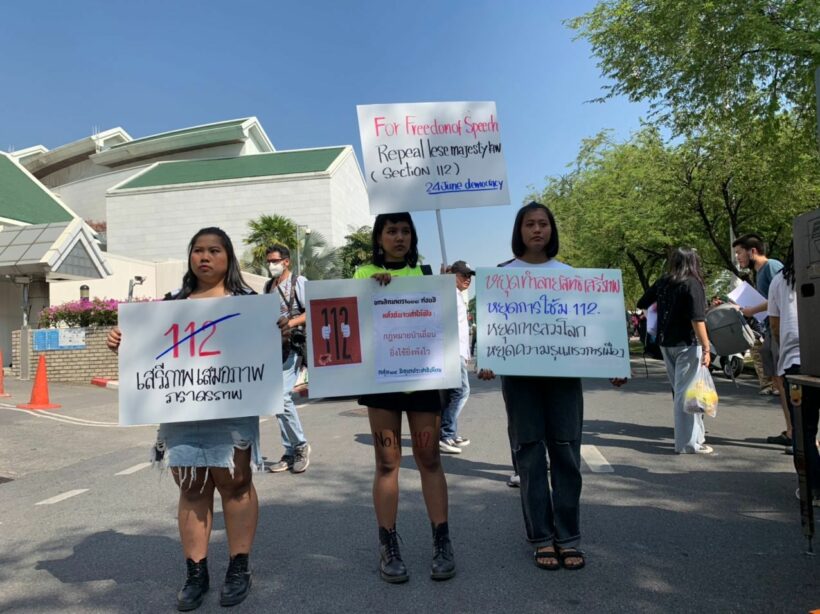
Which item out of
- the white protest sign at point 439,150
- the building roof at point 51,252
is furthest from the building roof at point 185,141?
the white protest sign at point 439,150

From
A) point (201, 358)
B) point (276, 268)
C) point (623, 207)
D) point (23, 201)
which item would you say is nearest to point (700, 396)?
point (276, 268)

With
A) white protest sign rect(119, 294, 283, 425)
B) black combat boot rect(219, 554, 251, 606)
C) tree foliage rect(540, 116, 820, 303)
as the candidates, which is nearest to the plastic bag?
white protest sign rect(119, 294, 283, 425)

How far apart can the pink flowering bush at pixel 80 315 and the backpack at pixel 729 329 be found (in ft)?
47.8

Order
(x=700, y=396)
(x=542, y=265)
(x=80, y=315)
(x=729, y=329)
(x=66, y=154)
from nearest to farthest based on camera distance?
(x=542, y=265), (x=700, y=396), (x=729, y=329), (x=80, y=315), (x=66, y=154)

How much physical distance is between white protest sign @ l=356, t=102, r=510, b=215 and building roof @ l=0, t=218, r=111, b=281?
16.6 meters

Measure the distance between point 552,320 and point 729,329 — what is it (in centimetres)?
440

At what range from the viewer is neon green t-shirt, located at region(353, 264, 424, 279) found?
11.0 feet

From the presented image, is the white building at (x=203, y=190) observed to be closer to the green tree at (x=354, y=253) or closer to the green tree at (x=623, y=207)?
the green tree at (x=354, y=253)

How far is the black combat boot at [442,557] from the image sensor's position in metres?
3.07

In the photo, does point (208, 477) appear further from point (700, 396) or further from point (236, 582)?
point (700, 396)

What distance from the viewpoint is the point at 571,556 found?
10.5ft

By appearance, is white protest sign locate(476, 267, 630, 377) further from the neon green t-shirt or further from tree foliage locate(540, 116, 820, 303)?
tree foliage locate(540, 116, 820, 303)

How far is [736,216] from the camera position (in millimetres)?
20062

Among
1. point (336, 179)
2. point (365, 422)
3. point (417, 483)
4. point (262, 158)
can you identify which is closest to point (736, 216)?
point (365, 422)
